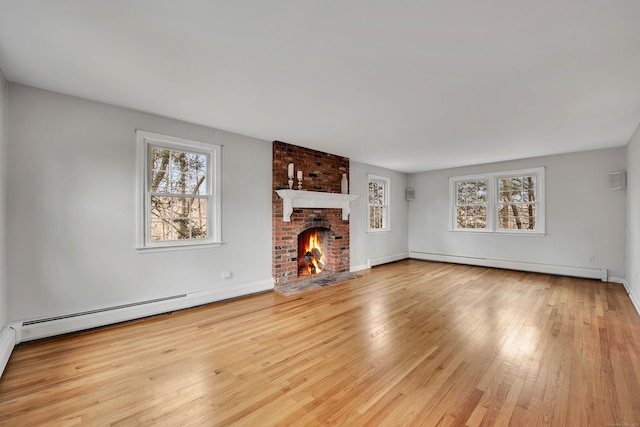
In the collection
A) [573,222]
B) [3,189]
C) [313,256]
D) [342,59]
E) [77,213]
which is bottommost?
[313,256]

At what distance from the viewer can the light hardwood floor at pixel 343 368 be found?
1697 millimetres

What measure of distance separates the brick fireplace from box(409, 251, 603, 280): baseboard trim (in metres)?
2.88

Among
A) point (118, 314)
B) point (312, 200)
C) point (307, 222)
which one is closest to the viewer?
point (118, 314)

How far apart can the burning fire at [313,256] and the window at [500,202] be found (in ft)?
12.2

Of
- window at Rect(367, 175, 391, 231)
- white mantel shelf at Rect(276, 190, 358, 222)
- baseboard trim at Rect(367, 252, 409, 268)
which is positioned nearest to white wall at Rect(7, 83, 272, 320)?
white mantel shelf at Rect(276, 190, 358, 222)

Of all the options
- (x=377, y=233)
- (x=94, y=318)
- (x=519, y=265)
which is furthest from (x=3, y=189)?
(x=519, y=265)

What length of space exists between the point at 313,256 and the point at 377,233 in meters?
1.95

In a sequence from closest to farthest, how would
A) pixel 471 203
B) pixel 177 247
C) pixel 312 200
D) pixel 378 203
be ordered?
pixel 177 247 → pixel 312 200 → pixel 471 203 → pixel 378 203

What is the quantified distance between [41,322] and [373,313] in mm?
3560

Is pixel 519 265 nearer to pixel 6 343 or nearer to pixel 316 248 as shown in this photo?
pixel 316 248

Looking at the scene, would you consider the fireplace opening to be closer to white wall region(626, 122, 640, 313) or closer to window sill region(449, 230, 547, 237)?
window sill region(449, 230, 547, 237)

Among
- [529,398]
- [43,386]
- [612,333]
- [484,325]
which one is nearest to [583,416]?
[529,398]

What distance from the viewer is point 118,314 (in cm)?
306

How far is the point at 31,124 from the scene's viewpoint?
2658 mm
